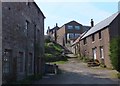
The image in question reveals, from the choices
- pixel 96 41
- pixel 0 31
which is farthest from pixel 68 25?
Answer: pixel 0 31

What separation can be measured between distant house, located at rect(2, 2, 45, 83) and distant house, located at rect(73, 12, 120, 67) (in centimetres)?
1322

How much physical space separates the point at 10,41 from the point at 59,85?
18.2 feet

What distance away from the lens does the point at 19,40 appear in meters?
20.7

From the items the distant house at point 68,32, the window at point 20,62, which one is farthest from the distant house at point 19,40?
the distant house at point 68,32

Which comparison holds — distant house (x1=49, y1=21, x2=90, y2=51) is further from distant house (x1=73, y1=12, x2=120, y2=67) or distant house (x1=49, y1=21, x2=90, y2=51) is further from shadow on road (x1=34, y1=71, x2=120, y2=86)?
shadow on road (x1=34, y1=71, x2=120, y2=86)

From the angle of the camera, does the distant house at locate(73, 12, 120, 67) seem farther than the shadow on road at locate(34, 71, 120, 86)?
Yes

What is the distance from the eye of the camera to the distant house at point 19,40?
17.6 metres

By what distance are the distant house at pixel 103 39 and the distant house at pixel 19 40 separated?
1322 centimetres

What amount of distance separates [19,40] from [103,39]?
2173 cm

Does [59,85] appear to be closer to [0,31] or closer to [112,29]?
Answer: [0,31]

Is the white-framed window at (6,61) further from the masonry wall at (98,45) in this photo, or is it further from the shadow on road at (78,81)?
the masonry wall at (98,45)

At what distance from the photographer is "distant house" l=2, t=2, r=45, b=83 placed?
1759 cm

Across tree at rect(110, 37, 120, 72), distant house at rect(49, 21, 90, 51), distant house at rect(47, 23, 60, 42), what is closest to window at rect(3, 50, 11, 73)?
tree at rect(110, 37, 120, 72)

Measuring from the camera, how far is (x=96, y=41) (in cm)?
4322
